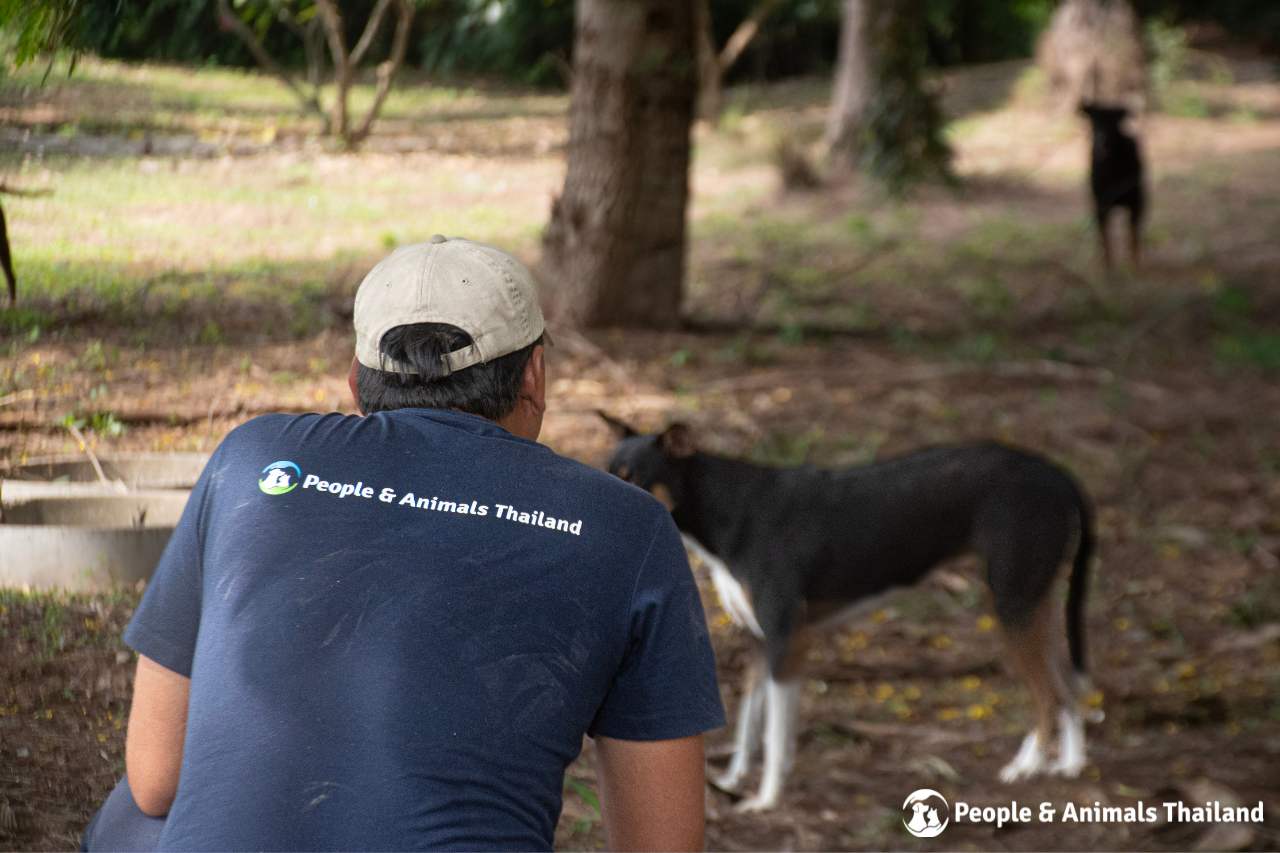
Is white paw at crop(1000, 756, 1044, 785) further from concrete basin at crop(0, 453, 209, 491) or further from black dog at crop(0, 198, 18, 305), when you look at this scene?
black dog at crop(0, 198, 18, 305)

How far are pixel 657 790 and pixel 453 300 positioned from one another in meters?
0.81

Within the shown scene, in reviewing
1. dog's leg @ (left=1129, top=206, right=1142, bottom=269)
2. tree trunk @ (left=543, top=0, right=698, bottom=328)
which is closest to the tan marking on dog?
tree trunk @ (left=543, top=0, right=698, bottom=328)

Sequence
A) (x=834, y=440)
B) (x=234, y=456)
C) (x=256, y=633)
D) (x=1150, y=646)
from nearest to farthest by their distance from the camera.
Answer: (x=256, y=633)
(x=234, y=456)
(x=1150, y=646)
(x=834, y=440)

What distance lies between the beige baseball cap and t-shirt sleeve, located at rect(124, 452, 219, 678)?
335mm

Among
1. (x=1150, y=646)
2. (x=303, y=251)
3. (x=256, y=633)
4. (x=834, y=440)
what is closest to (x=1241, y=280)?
(x=834, y=440)

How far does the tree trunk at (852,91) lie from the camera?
1473 cm

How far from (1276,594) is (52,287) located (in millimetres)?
5648

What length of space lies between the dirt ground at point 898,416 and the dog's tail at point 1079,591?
15.7 inches

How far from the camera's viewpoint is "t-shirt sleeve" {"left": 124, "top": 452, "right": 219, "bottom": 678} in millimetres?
1938

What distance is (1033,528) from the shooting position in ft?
15.0

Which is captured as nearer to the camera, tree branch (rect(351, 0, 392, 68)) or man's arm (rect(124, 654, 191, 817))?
man's arm (rect(124, 654, 191, 817))

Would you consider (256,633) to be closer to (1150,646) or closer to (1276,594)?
(1150,646)

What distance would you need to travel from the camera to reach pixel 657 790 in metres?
1.99

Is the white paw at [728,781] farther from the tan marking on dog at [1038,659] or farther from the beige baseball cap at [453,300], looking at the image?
the beige baseball cap at [453,300]
